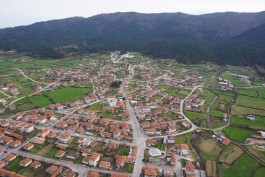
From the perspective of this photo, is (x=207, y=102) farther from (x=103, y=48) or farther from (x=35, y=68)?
(x=103, y=48)

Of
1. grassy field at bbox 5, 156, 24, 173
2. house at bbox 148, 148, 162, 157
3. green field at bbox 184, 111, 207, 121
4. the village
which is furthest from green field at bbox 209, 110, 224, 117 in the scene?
grassy field at bbox 5, 156, 24, 173

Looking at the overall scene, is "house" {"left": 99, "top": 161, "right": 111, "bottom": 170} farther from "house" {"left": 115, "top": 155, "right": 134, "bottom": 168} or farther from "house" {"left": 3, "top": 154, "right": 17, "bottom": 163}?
"house" {"left": 3, "top": 154, "right": 17, "bottom": 163}

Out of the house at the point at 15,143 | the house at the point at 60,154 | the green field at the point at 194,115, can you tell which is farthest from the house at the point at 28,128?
the green field at the point at 194,115

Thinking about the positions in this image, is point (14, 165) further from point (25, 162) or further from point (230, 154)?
point (230, 154)

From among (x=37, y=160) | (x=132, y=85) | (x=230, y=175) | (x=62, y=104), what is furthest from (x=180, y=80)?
(x=37, y=160)

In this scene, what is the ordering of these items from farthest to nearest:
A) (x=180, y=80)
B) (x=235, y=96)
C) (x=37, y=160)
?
(x=180, y=80)
(x=235, y=96)
(x=37, y=160)
